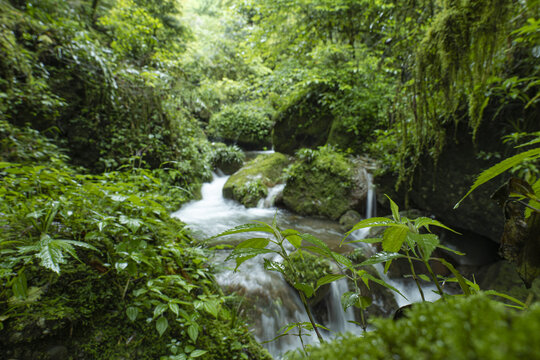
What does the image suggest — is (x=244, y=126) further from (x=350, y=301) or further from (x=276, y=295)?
(x=350, y=301)

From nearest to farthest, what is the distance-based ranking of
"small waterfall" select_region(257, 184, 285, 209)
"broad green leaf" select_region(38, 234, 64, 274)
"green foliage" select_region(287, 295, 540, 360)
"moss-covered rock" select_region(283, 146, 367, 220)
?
1. "green foliage" select_region(287, 295, 540, 360)
2. "broad green leaf" select_region(38, 234, 64, 274)
3. "moss-covered rock" select_region(283, 146, 367, 220)
4. "small waterfall" select_region(257, 184, 285, 209)

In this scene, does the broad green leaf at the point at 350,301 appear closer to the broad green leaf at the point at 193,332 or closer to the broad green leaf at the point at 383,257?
the broad green leaf at the point at 383,257

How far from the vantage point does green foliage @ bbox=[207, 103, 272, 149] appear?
43.0 ft

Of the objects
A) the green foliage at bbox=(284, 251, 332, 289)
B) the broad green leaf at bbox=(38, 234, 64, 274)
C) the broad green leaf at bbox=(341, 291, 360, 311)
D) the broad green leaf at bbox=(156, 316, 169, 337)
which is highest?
the broad green leaf at bbox=(38, 234, 64, 274)

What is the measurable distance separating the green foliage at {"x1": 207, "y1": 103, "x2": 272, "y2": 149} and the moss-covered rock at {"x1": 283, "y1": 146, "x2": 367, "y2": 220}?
6.82 metres

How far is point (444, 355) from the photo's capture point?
0.63ft

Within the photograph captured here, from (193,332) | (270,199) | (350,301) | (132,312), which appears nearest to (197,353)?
(193,332)

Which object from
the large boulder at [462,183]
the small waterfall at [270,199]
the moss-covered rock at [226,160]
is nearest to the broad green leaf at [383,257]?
the large boulder at [462,183]

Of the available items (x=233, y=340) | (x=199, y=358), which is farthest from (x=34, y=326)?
(x=233, y=340)

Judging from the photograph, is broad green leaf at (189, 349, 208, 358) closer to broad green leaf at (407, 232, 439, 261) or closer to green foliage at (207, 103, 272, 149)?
broad green leaf at (407, 232, 439, 261)

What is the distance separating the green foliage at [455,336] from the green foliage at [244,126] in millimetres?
12999

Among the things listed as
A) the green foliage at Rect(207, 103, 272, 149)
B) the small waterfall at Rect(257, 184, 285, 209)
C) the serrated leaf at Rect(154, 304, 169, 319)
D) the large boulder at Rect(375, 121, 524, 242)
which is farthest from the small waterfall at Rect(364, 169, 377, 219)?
the green foliage at Rect(207, 103, 272, 149)

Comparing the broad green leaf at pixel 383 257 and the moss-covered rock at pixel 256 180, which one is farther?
the moss-covered rock at pixel 256 180

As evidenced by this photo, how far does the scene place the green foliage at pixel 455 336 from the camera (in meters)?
0.15
